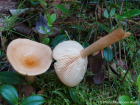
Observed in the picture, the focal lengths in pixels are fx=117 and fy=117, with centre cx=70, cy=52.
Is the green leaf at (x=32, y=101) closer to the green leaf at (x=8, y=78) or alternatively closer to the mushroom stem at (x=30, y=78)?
the green leaf at (x=8, y=78)

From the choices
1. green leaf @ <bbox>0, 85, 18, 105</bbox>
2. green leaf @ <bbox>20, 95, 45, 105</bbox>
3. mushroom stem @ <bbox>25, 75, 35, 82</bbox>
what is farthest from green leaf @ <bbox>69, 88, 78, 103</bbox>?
green leaf @ <bbox>0, 85, 18, 105</bbox>

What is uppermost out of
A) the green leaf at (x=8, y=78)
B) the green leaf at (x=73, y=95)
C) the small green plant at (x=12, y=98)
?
the small green plant at (x=12, y=98)

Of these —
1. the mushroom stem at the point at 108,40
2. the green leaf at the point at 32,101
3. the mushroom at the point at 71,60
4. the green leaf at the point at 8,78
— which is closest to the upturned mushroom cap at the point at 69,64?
the mushroom at the point at 71,60

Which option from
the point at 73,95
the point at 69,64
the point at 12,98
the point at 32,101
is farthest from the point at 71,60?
the point at 12,98

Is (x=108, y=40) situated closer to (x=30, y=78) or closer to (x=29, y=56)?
(x=29, y=56)

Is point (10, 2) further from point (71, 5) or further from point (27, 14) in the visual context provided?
point (71, 5)

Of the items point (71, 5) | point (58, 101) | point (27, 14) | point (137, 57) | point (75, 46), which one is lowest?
point (58, 101)

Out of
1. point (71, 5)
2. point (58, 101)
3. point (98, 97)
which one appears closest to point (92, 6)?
point (71, 5)

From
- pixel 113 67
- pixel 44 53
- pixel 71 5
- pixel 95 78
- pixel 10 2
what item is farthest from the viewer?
pixel 71 5
